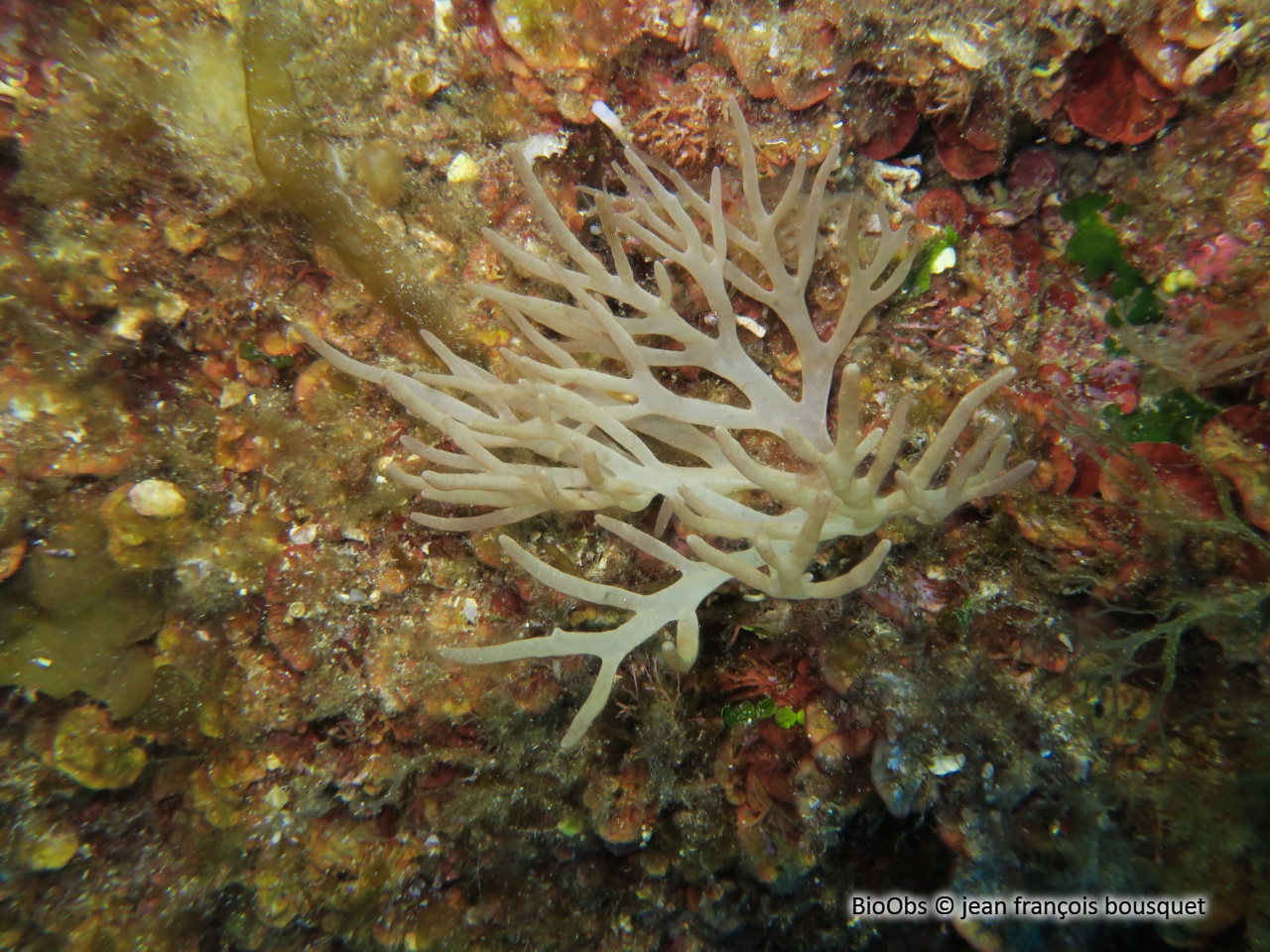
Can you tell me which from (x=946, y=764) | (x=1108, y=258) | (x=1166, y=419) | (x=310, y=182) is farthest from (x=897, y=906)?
(x=310, y=182)

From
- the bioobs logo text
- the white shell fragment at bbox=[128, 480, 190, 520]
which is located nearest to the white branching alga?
the white shell fragment at bbox=[128, 480, 190, 520]

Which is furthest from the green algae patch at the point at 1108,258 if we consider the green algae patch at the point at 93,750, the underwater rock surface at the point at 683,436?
the green algae patch at the point at 93,750

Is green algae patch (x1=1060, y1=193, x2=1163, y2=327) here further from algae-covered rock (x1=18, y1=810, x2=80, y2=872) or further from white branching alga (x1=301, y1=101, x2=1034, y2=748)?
algae-covered rock (x1=18, y1=810, x2=80, y2=872)

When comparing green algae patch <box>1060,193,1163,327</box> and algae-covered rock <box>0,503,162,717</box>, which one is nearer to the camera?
green algae patch <box>1060,193,1163,327</box>

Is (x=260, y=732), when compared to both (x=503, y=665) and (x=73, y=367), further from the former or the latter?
(x=73, y=367)

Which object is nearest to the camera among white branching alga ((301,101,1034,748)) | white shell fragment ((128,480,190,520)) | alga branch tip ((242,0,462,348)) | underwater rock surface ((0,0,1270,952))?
white branching alga ((301,101,1034,748))

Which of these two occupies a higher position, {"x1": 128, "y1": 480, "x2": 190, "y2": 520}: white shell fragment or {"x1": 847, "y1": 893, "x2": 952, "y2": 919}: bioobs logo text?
{"x1": 128, "y1": 480, "x2": 190, "y2": 520}: white shell fragment

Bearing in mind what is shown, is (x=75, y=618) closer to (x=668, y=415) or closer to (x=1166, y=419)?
(x=668, y=415)
